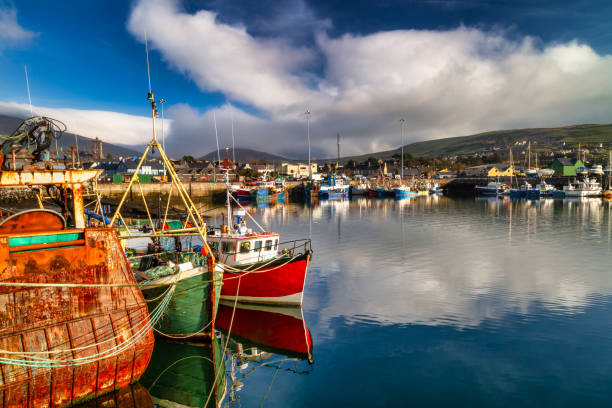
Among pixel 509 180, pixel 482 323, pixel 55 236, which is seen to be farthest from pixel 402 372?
pixel 509 180

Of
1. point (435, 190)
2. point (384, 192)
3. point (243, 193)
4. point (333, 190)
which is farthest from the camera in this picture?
point (435, 190)

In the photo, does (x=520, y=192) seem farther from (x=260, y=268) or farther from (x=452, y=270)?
(x=260, y=268)

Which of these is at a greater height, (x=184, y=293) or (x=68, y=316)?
(x=68, y=316)

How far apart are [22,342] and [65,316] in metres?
0.84

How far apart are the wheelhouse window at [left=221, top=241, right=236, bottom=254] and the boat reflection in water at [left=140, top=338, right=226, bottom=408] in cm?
395

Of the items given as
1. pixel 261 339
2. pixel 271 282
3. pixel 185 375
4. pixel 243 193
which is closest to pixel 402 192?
pixel 243 193

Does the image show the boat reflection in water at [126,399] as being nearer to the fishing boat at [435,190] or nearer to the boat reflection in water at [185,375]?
the boat reflection in water at [185,375]

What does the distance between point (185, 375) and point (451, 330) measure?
30.4 ft

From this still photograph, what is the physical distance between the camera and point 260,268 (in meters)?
14.6

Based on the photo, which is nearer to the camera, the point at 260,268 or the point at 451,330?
the point at 451,330

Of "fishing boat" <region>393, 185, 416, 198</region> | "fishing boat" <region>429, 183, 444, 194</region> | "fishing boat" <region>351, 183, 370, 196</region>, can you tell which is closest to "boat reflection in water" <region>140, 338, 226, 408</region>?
"fishing boat" <region>393, 185, 416, 198</region>

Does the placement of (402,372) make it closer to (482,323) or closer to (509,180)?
(482,323)

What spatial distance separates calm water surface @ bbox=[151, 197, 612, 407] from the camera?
9789 mm

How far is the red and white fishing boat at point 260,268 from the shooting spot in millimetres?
14672
